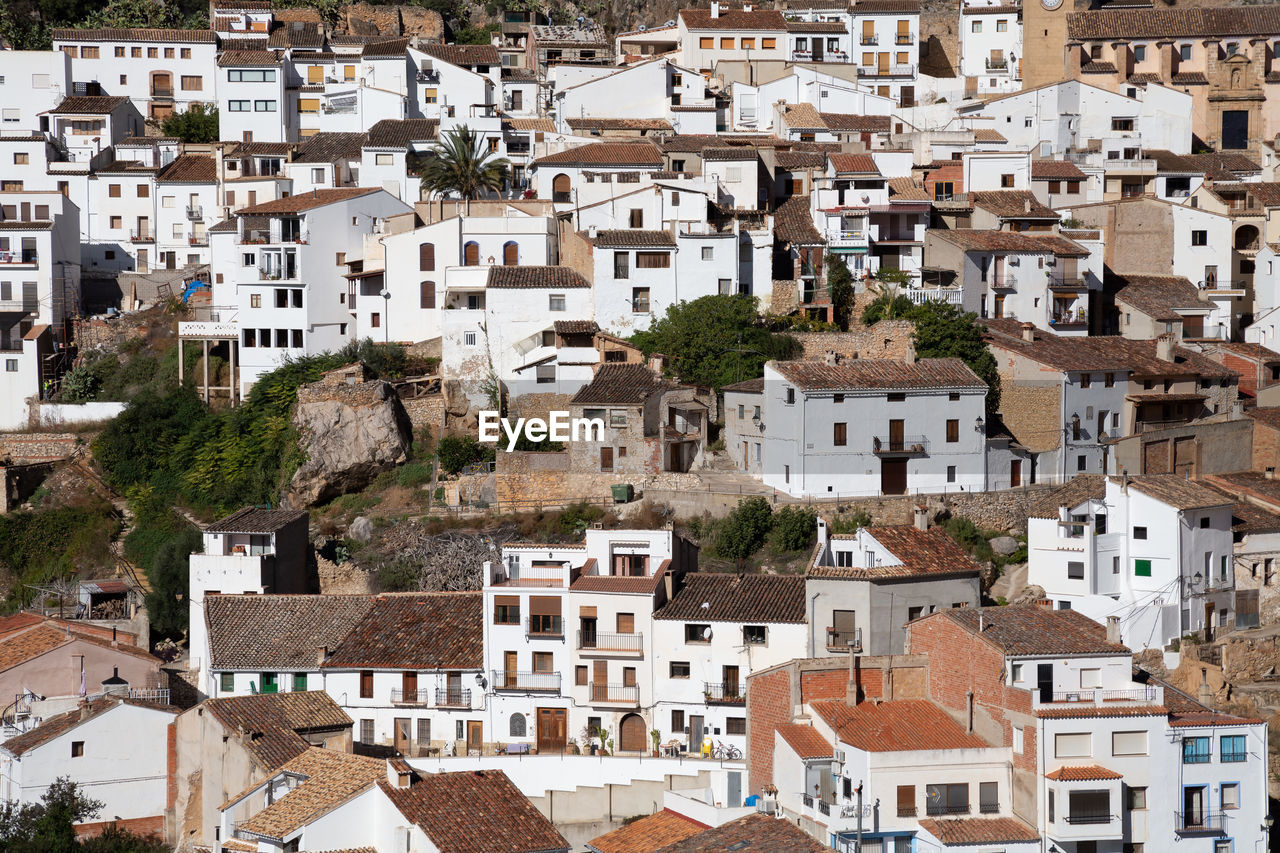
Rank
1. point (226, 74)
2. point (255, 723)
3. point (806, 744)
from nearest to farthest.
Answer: point (806, 744), point (255, 723), point (226, 74)

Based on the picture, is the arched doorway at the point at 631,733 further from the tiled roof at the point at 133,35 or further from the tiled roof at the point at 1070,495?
the tiled roof at the point at 133,35

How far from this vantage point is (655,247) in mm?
59062

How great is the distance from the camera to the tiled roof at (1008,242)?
6103cm

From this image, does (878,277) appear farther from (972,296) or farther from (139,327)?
(139,327)

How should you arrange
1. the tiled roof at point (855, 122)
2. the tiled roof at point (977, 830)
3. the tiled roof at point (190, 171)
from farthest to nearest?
the tiled roof at point (855, 122), the tiled roof at point (190, 171), the tiled roof at point (977, 830)

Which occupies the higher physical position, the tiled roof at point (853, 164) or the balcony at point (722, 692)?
the tiled roof at point (853, 164)

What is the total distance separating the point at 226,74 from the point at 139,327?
1506cm

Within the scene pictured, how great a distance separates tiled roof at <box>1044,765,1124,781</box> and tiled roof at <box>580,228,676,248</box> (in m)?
25.5

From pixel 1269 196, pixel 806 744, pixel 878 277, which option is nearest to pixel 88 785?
pixel 806 744

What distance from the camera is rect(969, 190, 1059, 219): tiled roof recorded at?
64.3 m

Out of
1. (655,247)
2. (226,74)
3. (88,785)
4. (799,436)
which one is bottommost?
(88,785)

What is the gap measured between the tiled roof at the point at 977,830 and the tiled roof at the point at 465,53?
48356 millimetres

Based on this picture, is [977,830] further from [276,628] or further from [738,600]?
[276,628]

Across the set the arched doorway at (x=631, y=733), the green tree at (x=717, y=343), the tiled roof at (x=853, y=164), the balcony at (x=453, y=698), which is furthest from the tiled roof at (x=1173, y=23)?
the balcony at (x=453, y=698)
